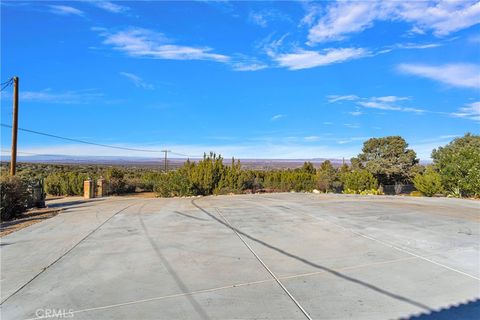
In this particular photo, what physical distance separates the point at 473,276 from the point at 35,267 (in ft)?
22.8

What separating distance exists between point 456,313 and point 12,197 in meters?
14.6

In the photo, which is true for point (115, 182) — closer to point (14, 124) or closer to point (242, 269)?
point (14, 124)

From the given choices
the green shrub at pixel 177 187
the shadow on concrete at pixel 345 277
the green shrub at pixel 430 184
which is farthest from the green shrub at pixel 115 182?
the shadow on concrete at pixel 345 277

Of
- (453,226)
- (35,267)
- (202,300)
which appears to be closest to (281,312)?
(202,300)

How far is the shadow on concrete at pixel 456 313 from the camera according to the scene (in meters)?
3.89

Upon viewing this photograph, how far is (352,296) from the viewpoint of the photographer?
4523mm

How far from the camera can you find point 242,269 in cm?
566

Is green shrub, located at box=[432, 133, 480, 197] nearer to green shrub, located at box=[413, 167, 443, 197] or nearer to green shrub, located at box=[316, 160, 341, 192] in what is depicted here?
green shrub, located at box=[413, 167, 443, 197]

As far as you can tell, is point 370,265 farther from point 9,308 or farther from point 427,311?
point 9,308

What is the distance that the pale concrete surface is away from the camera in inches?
166

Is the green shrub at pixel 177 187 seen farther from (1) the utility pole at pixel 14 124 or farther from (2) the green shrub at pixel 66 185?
(1) the utility pole at pixel 14 124

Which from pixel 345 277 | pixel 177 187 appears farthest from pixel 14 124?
pixel 345 277
